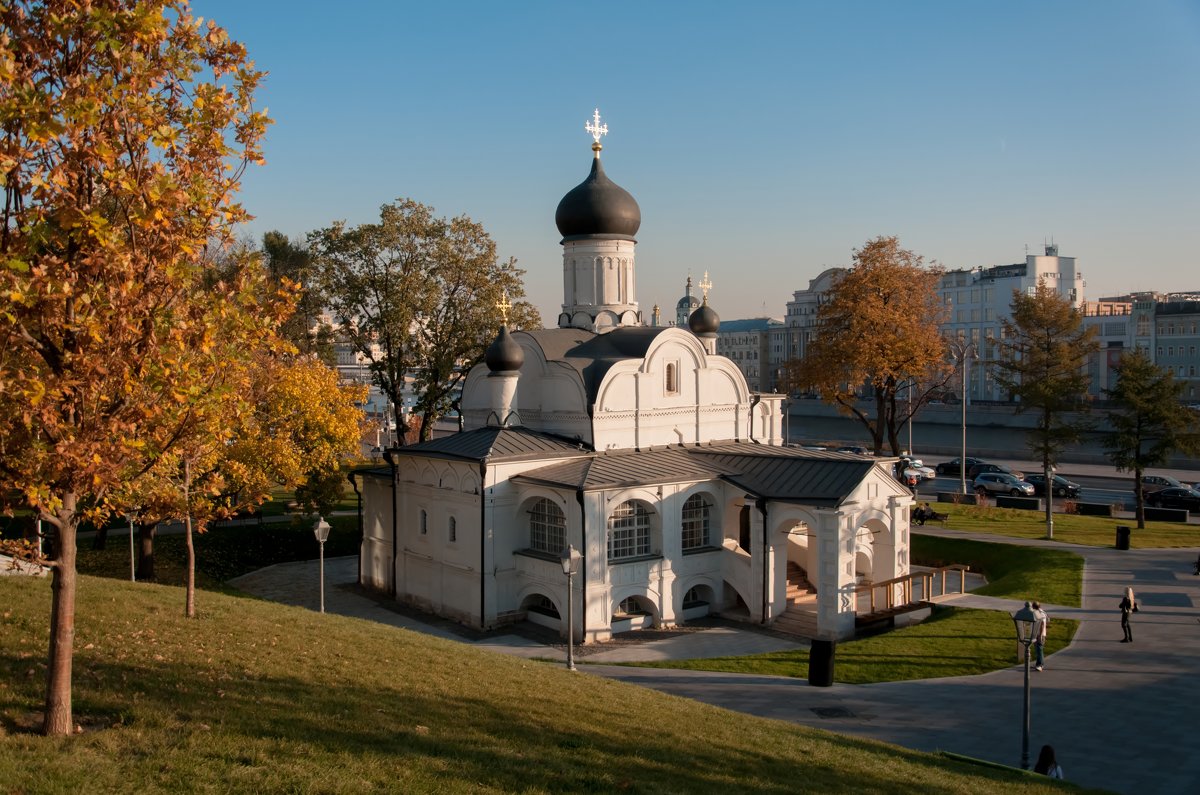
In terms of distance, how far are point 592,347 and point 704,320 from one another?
15.3 feet

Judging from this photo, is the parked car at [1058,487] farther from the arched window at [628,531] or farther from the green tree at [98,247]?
the green tree at [98,247]

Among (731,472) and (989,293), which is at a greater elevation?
(989,293)

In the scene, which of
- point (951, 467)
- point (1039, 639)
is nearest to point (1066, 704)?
point (1039, 639)

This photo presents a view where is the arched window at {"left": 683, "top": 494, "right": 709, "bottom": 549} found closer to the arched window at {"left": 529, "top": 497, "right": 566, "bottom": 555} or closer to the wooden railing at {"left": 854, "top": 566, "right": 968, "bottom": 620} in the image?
the arched window at {"left": 529, "top": 497, "right": 566, "bottom": 555}

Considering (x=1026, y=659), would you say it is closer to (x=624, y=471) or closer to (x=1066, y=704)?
(x=1066, y=704)

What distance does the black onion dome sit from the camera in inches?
1158

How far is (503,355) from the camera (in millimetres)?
25547

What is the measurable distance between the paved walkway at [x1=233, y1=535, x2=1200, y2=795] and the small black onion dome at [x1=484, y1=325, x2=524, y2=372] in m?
6.97

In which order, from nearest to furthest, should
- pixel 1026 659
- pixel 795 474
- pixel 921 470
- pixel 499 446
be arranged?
pixel 1026 659
pixel 795 474
pixel 499 446
pixel 921 470

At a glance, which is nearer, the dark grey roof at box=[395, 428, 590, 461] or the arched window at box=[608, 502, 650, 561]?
the arched window at box=[608, 502, 650, 561]

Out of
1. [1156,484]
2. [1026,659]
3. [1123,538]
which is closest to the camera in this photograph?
[1026,659]

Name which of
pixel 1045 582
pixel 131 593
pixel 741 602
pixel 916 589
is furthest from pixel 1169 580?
pixel 131 593

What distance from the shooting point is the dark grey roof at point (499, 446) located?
76.4 feet

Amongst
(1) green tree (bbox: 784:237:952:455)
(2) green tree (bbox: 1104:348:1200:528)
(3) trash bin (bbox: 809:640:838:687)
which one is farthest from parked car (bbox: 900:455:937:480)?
(3) trash bin (bbox: 809:640:838:687)
